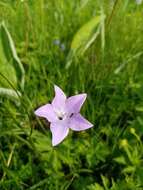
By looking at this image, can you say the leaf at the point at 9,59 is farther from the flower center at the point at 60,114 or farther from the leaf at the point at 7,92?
the flower center at the point at 60,114

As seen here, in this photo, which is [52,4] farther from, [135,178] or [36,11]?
[135,178]

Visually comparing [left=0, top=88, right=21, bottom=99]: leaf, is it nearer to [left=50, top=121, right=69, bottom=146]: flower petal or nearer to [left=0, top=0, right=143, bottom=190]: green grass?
[left=0, top=0, right=143, bottom=190]: green grass

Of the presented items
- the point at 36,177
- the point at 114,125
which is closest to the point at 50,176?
the point at 36,177

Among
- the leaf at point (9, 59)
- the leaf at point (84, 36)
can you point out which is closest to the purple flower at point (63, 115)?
the leaf at point (9, 59)

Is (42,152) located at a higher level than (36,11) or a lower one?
lower

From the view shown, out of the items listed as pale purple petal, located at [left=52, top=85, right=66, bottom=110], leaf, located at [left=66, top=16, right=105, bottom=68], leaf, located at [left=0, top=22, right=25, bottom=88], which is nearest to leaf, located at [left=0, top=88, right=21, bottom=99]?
leaf, located at [left=0, top=22, right=25, bottom=88]
